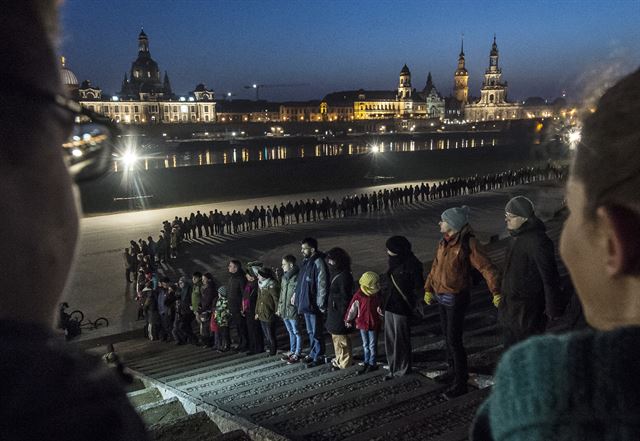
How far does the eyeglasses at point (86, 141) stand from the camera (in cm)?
65

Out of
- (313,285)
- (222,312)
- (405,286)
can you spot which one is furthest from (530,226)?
(222,312)

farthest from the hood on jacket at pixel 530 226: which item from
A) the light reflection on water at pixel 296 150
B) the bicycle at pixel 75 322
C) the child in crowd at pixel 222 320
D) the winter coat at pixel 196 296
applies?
the light reflection on water at pixel 296 150

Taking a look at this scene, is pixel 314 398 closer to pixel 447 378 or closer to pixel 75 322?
pixel 447 378

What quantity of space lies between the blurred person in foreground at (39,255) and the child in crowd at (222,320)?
6.90m

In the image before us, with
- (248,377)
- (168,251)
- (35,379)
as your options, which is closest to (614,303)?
(35,379)

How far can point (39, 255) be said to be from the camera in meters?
0.57

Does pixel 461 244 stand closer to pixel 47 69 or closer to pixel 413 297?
pixel 413 297

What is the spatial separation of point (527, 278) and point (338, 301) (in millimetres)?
2314

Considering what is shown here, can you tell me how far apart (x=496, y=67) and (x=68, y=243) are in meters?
146

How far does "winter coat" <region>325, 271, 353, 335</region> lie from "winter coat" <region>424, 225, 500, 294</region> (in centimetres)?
136

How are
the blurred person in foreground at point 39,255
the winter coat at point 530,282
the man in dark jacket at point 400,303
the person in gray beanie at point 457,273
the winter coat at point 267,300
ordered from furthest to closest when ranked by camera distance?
the winter coat at point 267,300
the man in dark jacket at point 400,303
the person in gray beanie at point 457,273
the winter coat at point 530,282
the blurred person in foreground at point 39,255

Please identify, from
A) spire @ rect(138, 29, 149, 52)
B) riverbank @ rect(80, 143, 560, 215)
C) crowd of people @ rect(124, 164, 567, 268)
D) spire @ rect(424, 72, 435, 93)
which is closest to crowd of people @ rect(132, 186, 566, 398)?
crowd of people @ rect(124, 164, 567, 268)

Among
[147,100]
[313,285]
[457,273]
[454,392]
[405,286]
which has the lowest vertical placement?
[454,392]

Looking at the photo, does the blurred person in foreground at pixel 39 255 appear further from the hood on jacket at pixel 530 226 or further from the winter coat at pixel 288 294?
the winter coat at pixel 288 294
